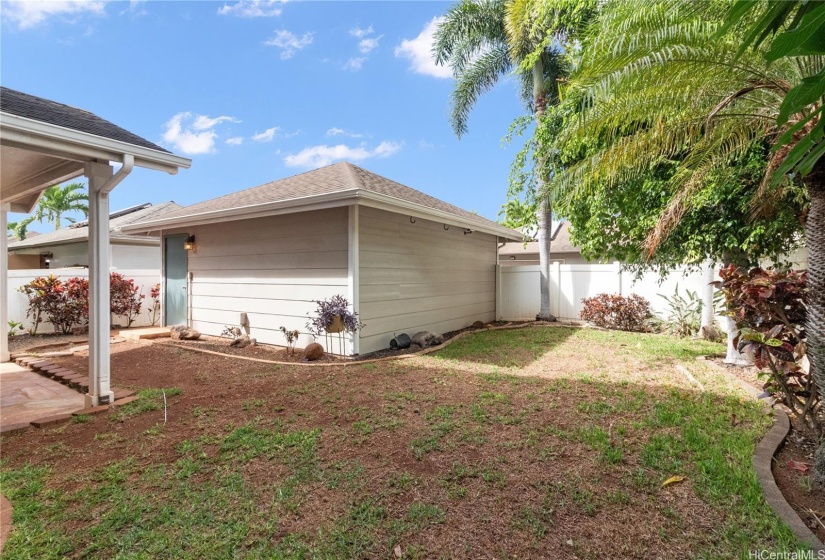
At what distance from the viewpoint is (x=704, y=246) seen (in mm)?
6250

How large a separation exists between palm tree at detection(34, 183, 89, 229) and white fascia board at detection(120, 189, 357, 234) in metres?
22.3

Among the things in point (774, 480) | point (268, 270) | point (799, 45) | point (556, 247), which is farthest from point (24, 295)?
point (556, 247)

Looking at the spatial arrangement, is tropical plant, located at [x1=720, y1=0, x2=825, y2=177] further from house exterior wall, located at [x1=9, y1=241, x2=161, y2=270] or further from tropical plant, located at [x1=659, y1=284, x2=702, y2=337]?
house exterior wall, located at [x1=9, y1=241, x2=161, y2=270]

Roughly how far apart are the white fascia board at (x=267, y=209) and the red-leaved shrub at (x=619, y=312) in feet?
25.0

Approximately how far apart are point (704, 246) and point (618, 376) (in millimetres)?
2614

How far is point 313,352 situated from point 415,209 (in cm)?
328

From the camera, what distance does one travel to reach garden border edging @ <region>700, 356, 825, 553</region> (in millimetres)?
2213

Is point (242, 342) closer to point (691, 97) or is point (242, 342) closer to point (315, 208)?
point (315, 208)

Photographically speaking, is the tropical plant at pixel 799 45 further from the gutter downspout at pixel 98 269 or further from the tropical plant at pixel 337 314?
the tropical plant at pixel 337 314

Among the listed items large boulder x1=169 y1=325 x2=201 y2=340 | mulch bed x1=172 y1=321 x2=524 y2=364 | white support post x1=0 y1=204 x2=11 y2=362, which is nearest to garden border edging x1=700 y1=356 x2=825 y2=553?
mulch bed x1=172 y1=321 x2=524 y2=364

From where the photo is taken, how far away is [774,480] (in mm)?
2840

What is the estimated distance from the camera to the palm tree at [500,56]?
38.1 feet

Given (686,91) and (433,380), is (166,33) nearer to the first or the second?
(433,380)

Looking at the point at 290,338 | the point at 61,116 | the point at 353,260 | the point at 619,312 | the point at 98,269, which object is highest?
the point at 61,116
